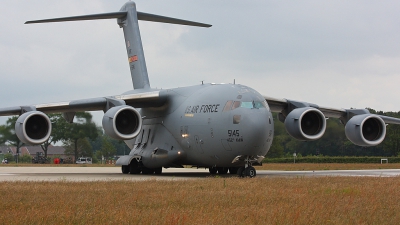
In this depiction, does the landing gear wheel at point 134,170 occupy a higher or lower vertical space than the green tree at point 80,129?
lower

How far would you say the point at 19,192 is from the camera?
10.8 meters

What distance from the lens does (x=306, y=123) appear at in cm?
1978

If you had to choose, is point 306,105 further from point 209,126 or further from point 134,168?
point 134,168

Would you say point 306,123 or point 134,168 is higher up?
point 306,123

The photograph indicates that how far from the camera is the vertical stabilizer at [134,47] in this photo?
23652mm

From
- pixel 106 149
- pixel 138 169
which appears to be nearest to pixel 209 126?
pixel 138 169

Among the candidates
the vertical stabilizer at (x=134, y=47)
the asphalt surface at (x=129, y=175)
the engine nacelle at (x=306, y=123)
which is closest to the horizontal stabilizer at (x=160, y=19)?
the vertical stabilizer at (x=134, y=47)

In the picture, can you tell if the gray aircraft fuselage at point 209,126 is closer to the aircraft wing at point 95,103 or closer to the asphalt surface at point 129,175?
the aircraft wing at point 95,103

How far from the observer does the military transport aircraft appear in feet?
55.6

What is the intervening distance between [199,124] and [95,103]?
4.09m

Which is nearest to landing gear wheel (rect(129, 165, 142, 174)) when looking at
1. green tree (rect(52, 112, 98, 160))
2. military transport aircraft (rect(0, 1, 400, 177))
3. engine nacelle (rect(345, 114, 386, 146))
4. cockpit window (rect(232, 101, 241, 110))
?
military transport aircraft (rect(0, 1, 400, 177))

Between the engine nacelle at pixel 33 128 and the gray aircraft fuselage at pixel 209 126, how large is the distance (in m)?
3.68

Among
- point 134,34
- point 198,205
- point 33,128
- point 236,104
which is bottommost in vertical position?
point 198,205

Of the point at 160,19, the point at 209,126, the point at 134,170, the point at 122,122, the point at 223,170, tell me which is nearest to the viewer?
the point at 209,126
